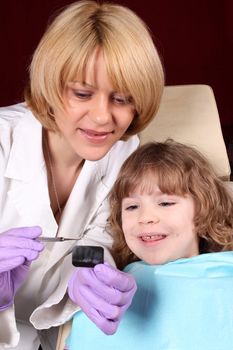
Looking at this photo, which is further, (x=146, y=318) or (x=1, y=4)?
(x=1, y=4)

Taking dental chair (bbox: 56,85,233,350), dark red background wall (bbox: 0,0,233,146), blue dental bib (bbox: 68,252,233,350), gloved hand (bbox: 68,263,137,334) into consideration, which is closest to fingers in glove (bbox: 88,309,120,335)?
gloved hand (bbox: 68,263,137,334)

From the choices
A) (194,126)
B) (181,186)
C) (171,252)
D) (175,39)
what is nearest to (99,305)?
(171,252)

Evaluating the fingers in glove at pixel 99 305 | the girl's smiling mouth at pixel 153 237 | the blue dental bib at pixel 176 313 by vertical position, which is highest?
the girl's smiling mouth at pixel 153 237

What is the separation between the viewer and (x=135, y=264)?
1.62m

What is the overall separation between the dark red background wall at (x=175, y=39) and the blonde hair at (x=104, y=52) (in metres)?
1.24

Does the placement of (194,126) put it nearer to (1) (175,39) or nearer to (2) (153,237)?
(2) (153,237)

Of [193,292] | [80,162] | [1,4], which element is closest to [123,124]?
[80,162]

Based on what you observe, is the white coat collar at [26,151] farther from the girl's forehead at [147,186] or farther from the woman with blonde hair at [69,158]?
the girl's forehead at [147,186]

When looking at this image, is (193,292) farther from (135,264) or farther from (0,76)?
(0,76)

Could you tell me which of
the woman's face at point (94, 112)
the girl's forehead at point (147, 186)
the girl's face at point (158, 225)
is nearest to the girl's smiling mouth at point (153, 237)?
the girl's face at point (158, 225)

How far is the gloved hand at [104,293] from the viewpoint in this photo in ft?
4.14

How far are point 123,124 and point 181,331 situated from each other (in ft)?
1.57

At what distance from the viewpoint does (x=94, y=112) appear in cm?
139

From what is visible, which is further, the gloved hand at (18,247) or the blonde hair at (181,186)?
the blonde hair at (181,186)
